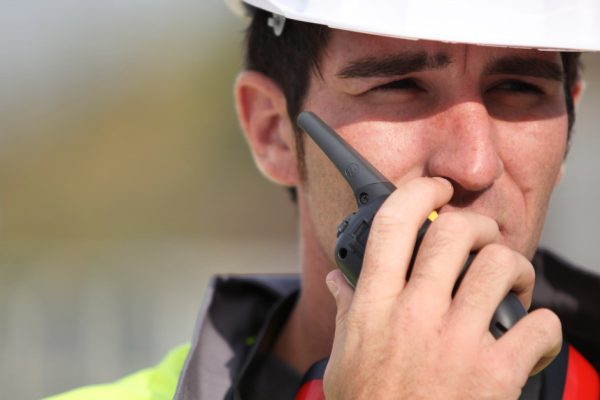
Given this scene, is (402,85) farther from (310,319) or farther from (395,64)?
(310,319)

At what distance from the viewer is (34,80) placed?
19.2 meters

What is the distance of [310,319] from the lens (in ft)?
10.7

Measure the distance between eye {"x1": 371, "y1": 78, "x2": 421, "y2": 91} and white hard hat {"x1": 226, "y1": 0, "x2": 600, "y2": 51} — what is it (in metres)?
0.17

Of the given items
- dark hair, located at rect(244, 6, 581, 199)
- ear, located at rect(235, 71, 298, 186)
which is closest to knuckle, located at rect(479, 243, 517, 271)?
dark hair, located at rect(244, 6, 581, 199)

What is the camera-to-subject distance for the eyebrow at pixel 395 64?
262 centimetres

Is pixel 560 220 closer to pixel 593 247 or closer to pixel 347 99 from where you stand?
pixel 593 247

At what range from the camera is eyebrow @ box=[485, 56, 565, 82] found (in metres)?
2.65

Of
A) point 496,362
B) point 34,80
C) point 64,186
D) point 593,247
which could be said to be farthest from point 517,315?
point 34,80

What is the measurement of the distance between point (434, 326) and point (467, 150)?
599 millimetres

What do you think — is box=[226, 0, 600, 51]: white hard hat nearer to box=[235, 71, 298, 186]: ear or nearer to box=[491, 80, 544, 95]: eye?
box=[491, 80, 544, 95]: eye

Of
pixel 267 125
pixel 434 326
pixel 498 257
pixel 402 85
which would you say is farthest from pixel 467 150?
pixel 267 125

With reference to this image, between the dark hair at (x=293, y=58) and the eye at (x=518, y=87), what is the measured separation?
0.17m

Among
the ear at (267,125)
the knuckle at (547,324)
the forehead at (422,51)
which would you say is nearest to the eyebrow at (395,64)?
the forehead at (422,51)

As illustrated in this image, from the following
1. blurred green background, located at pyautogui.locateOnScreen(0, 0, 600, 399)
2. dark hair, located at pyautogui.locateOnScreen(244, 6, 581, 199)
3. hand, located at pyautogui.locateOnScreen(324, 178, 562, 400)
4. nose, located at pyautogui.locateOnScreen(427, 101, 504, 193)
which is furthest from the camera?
blurred green background, located at pyautogui.locateOnScreen(0, 0, 600, 399)
